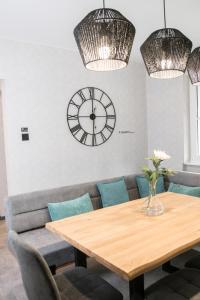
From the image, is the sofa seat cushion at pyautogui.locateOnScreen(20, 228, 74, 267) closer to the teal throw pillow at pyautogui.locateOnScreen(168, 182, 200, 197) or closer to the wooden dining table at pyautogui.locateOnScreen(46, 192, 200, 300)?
the wooden dining table at pyautogui.locateOnScreen(46, 192, 200, 300)

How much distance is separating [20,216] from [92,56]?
5.66 feet

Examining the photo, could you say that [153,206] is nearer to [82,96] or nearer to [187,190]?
[187,190]

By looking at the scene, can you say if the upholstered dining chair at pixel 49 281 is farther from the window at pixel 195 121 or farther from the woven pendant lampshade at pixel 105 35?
the window at pixel 195 121

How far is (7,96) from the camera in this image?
3391 mm

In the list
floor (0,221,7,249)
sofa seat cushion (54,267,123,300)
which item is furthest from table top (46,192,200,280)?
floor (0,221,7,249)

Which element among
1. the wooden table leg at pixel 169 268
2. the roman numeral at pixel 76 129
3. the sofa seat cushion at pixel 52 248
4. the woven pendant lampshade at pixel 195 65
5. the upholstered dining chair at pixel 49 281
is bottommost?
the wooden table leg at pixel 169 268

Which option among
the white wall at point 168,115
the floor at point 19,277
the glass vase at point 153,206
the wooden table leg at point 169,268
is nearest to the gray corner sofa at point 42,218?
the floor at point 19,277

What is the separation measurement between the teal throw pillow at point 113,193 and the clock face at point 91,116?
108 cm

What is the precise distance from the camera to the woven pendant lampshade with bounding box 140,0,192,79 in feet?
5.83

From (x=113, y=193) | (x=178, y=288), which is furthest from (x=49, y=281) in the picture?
(x=113, y=193)

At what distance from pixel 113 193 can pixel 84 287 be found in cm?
156

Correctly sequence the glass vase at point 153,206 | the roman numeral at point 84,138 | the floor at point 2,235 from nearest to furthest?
the glass vase at point 153,206 < the floor at point 2,235 < the roman numeral at point 84,138

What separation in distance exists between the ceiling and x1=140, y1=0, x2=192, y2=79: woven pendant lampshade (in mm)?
856

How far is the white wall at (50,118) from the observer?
3.45m
